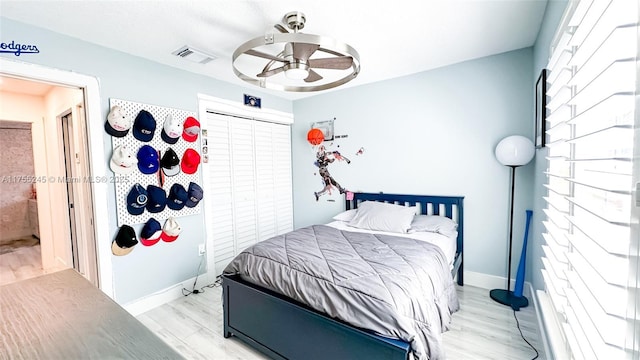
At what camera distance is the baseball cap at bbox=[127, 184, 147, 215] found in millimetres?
2471

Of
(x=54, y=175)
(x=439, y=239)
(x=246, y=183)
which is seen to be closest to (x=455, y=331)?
(x=439, y=239)

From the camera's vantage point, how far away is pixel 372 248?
2.20m

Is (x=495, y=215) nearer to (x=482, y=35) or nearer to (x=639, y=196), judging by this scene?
(x=482, y=35)

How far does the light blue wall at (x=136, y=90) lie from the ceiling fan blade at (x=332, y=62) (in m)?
1.63

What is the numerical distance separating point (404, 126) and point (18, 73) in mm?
3430

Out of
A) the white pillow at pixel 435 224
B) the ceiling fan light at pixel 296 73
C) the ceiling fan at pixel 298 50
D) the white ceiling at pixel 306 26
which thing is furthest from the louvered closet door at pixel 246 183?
the white pillow at pixel 435 224

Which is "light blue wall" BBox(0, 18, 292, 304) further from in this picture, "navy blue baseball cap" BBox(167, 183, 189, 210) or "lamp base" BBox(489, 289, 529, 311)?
"lamp base" BBox(489, 289, 529, 311)

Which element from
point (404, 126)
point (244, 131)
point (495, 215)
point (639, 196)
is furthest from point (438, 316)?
point (244, 131)

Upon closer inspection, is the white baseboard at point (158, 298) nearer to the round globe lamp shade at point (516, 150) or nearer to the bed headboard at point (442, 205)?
the bed headboard at point (442, 205)

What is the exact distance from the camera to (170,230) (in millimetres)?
2725

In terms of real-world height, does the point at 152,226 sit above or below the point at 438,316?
above

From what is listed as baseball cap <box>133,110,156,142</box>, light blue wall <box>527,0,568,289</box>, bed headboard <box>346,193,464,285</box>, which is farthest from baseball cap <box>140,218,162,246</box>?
light blue wall <box>527,0,568,289</box>

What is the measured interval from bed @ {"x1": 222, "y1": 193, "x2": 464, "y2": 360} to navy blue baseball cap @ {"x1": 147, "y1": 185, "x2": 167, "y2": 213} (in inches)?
41.1

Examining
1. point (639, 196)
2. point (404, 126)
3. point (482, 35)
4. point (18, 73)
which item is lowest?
point (639, 196)
